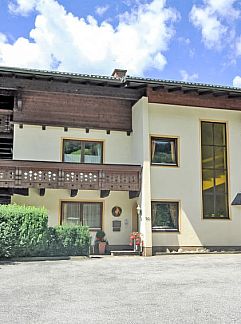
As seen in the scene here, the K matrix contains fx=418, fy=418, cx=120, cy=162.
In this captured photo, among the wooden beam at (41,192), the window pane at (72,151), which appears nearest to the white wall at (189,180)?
the window pane at (72,151)

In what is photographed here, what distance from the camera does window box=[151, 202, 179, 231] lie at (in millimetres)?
16984

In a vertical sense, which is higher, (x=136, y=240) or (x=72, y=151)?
(x=72, y=151)

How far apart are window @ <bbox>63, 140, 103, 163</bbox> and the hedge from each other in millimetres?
3986

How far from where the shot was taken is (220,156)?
18.3 metres

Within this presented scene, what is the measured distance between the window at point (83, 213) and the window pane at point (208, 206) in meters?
4.41

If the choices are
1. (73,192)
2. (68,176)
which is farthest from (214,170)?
(68,176)

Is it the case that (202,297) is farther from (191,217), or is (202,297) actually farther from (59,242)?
(191,217)

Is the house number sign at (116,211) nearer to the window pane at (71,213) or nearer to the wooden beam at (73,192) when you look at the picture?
the window pane at (71,213)

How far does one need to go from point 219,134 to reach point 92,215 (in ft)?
21.5

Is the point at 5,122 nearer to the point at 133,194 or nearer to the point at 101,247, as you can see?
the point at 133,194

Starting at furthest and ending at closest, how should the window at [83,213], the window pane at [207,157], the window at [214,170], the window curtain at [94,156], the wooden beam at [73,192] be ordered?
1. the window pane at [207,157]
2. the window curtain at [94,156]
3. the window at [214,170]
4. the window at [83,213]
5. the wooden beam at [73,192]

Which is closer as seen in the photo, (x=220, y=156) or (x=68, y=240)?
(x=68, y=240)

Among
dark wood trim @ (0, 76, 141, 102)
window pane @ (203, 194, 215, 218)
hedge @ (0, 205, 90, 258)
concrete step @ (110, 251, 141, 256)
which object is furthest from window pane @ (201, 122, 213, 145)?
hedge @ (0, 205, 90, 258)

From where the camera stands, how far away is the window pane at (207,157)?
707 inches
